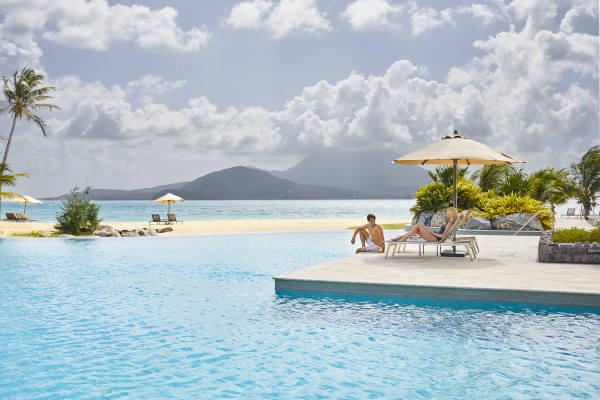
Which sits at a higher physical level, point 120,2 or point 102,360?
point 120,2

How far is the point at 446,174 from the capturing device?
21953mm

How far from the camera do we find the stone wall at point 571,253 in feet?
34.5

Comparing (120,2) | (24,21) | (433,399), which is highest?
(120,2)

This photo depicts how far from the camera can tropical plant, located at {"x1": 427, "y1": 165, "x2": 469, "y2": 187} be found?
71.2 feet

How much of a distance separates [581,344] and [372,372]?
2.41 metres

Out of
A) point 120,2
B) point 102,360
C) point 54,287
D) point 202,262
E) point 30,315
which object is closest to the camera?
point 102,360

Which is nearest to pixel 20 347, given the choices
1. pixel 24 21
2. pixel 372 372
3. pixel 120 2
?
pixel 372 372

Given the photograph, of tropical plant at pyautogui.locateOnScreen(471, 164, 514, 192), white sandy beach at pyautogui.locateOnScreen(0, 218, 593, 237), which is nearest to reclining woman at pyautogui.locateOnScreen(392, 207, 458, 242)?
white sandy beach at pyautogui.locateOnScreen(0, 218, 593, 237)

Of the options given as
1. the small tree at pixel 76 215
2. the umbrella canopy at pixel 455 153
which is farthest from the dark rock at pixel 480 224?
the small tree at pixel 76 215

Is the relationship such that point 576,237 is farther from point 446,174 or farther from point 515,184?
point 515,184

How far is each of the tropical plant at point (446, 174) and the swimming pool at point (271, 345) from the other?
13.3m

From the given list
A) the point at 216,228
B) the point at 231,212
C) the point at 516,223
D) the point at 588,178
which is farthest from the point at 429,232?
the point at 231,212

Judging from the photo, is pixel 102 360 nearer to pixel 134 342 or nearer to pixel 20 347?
pixel 134 342

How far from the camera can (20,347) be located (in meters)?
6.30
